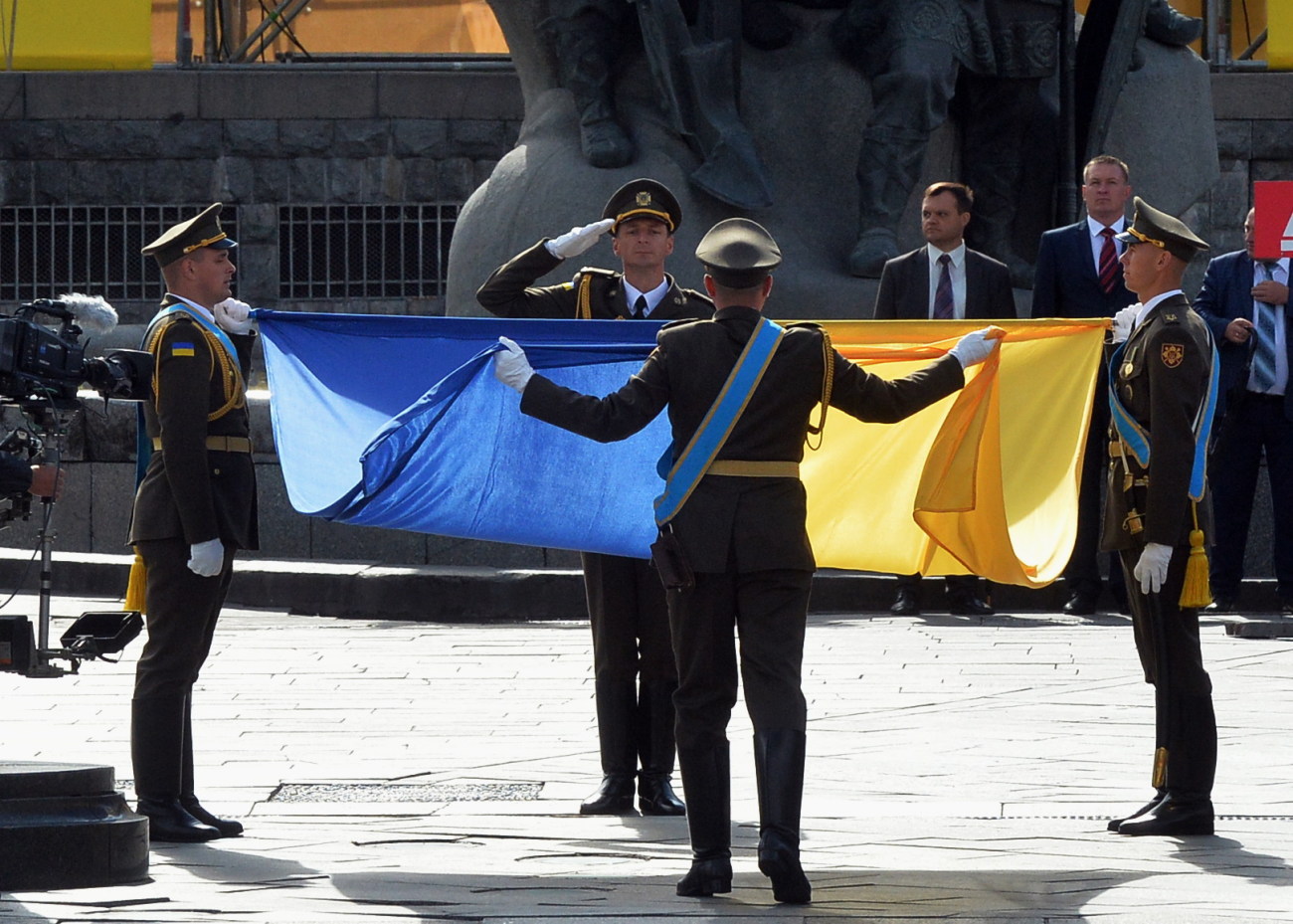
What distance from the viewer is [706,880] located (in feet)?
20.0

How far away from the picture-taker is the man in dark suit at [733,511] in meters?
6.24

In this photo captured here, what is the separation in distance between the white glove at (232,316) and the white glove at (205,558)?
720mm

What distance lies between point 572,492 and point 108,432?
671 centimetres

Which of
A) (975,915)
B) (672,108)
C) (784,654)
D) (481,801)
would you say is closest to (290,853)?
(481,801)

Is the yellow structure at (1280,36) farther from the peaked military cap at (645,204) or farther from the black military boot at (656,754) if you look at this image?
the black military boot at (656,754)

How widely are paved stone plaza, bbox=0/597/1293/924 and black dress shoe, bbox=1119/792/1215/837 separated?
6cm

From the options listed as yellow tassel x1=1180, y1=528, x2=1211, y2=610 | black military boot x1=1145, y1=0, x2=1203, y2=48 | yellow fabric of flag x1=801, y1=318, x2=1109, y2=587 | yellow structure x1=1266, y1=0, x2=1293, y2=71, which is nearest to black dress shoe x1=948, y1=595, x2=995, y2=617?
yellow fabric of flag x1=801, y1=318, x2=1109, y2=587

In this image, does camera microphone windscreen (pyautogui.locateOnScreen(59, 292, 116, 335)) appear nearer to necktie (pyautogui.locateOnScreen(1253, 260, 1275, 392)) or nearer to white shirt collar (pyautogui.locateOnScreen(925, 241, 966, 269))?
white shirt collar (pyautogui.locateOnScreen(925, 241, 966, 269))

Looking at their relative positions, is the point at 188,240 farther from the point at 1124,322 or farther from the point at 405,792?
the point at 1124,322

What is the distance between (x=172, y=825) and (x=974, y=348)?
98.2 inches

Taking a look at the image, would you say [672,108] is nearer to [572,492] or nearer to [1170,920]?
[572,492]

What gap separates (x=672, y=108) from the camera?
13305 mm

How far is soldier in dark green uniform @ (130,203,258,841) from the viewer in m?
7.06

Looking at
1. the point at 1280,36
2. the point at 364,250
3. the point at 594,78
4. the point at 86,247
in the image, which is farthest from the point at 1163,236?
the point at 86,247
